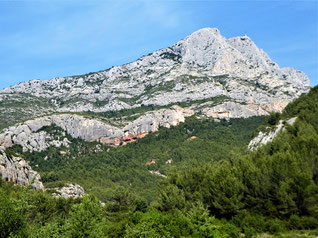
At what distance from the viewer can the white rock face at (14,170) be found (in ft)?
256

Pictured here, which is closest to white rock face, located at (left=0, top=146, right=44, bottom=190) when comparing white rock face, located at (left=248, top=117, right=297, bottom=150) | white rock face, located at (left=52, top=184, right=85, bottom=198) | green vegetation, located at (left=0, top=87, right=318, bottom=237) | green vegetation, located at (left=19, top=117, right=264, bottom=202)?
white rock face, located at (left=52, top=184, right=85, bottom=198)

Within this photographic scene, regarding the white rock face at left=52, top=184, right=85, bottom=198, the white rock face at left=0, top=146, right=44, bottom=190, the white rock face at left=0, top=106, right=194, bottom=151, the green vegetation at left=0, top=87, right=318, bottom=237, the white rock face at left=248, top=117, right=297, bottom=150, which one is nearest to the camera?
the green vegetation at left=0, top=87, right=318, bottom=237

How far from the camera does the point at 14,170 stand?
3253 inches

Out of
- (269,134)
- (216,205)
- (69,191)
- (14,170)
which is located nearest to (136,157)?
(69,191)

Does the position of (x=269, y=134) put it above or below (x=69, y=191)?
above

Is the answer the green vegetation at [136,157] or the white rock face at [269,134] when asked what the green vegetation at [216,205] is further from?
the green vegetation at [136,157]

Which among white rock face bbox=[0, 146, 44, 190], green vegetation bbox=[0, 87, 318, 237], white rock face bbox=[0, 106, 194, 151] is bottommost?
green vegetation bbox=[0, 87, 318, 237]

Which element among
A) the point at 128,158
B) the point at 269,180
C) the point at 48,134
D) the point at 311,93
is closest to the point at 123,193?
the point at 269,180

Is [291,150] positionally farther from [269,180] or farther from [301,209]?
[301,209]

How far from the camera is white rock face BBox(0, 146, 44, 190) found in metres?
77.9

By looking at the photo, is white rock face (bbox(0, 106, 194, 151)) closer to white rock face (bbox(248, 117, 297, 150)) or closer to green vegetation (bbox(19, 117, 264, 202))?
Answer: green vegetation (bbox(19, 117, 264, 202))

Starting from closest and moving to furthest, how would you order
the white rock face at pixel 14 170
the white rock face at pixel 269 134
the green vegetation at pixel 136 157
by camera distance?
the white rock face at pixel 269 134, the white rock face at pixel 14 170, the green vegetation at pixel 136 157

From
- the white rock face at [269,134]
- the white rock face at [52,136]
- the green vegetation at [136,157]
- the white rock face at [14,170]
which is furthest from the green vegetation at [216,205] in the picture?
the white rock face at [52,136]

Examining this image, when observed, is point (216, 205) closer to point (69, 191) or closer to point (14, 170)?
point (69, 191)
